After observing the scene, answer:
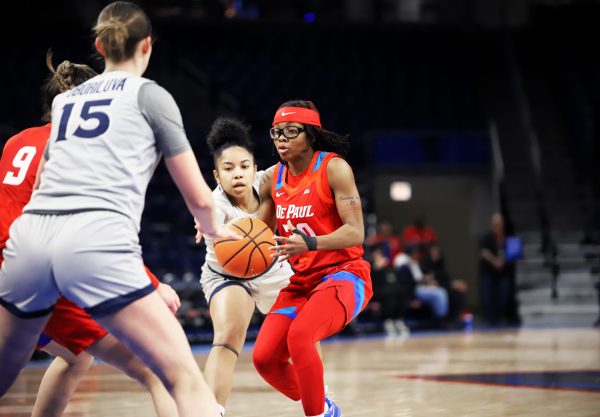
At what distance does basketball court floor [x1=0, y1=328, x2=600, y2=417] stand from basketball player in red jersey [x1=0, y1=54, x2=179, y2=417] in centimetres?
195

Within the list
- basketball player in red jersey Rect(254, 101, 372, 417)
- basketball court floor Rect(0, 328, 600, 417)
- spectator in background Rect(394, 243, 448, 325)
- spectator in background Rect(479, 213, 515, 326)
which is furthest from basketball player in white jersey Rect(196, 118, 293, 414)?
spectator in background Rect(479, 213, 515, 326)

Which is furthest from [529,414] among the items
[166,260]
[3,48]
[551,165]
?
[3,48]

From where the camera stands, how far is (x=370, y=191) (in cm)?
1819

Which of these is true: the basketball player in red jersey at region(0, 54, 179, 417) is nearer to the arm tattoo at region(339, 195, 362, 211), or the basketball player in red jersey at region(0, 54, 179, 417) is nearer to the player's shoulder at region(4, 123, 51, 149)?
the player's shoulder at region(4, 123, 51, 149)

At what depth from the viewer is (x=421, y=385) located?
7789 mm

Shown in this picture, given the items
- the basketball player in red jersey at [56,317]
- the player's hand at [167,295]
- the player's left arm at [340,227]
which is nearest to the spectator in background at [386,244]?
the player's left arm at [340,227]

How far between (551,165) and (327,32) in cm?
560

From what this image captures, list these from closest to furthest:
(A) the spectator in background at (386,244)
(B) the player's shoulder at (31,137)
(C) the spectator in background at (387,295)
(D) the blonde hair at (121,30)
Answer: (D) the blonde hair at (121,30), (B) the player's shoulder at (31,137), (C) the spectator in background at (387,295), (A) the spectator in background at (386,244)

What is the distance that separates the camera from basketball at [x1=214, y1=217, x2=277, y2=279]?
207 inches

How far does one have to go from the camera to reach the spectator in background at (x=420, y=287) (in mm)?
15656

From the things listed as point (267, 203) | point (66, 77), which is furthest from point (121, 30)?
point (267, 203)

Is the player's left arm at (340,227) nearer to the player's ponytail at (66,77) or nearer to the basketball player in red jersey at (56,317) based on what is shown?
the basketball player in red jersey at (56,317)

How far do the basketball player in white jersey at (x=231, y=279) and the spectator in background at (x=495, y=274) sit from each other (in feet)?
37.6

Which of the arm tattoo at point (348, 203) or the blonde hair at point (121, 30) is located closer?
the blonde hair at point (121, 30)
